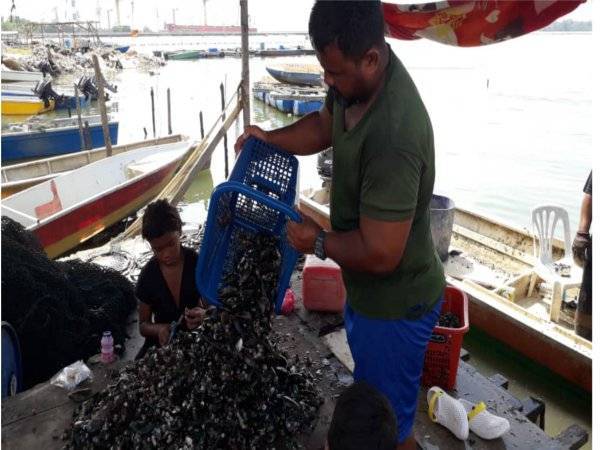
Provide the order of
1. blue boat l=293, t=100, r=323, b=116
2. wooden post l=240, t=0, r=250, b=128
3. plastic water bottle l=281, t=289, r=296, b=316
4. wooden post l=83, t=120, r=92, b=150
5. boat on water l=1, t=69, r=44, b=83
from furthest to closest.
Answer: boat on water l=1, t=69, r=44, b=83 < blue boat l=293, t=100, r=323, b=116 < wooden post l=83, t=120, r=92, b=150 < wooden post l=240, t=0, r=250, b=128 < plastic water bottle l=281, t=289, r=296, b=316

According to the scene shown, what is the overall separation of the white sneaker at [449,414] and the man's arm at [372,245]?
129cm

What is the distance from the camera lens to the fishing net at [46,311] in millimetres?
3402

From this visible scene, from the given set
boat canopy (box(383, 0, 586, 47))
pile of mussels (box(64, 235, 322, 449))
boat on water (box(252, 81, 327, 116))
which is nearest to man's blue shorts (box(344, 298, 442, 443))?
pile of mussels (box(64, 235, 322, 449))

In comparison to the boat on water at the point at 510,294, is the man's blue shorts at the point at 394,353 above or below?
above

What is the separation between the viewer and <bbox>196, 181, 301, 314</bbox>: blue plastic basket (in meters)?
2.61

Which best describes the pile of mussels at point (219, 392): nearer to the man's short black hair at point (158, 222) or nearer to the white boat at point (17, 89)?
the man's short black hair at point (158, 222)

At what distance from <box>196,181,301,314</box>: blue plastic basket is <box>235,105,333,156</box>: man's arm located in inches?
13.7

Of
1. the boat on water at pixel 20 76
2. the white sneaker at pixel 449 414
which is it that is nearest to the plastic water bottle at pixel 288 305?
the white sneaker at pixel 449 414

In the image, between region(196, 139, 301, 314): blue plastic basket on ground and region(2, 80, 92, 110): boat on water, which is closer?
region(196, 139, 301, 314): blue plastic basket on ground

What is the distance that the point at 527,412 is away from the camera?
129 inches

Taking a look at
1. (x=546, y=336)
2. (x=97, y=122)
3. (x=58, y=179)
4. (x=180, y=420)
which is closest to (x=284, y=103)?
(x=97, y=122)

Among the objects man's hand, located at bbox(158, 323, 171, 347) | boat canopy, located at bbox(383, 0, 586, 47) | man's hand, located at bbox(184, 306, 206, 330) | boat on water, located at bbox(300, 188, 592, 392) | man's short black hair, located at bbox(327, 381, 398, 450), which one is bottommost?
boat on water, located at bbox(300, 188, 592, 392)

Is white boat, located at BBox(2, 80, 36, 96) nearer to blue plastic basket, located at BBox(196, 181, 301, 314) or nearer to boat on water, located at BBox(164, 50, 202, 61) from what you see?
blue plastic basket, located at BBox(196, 181, 301, 314)

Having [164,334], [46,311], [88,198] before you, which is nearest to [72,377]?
[164,334]
